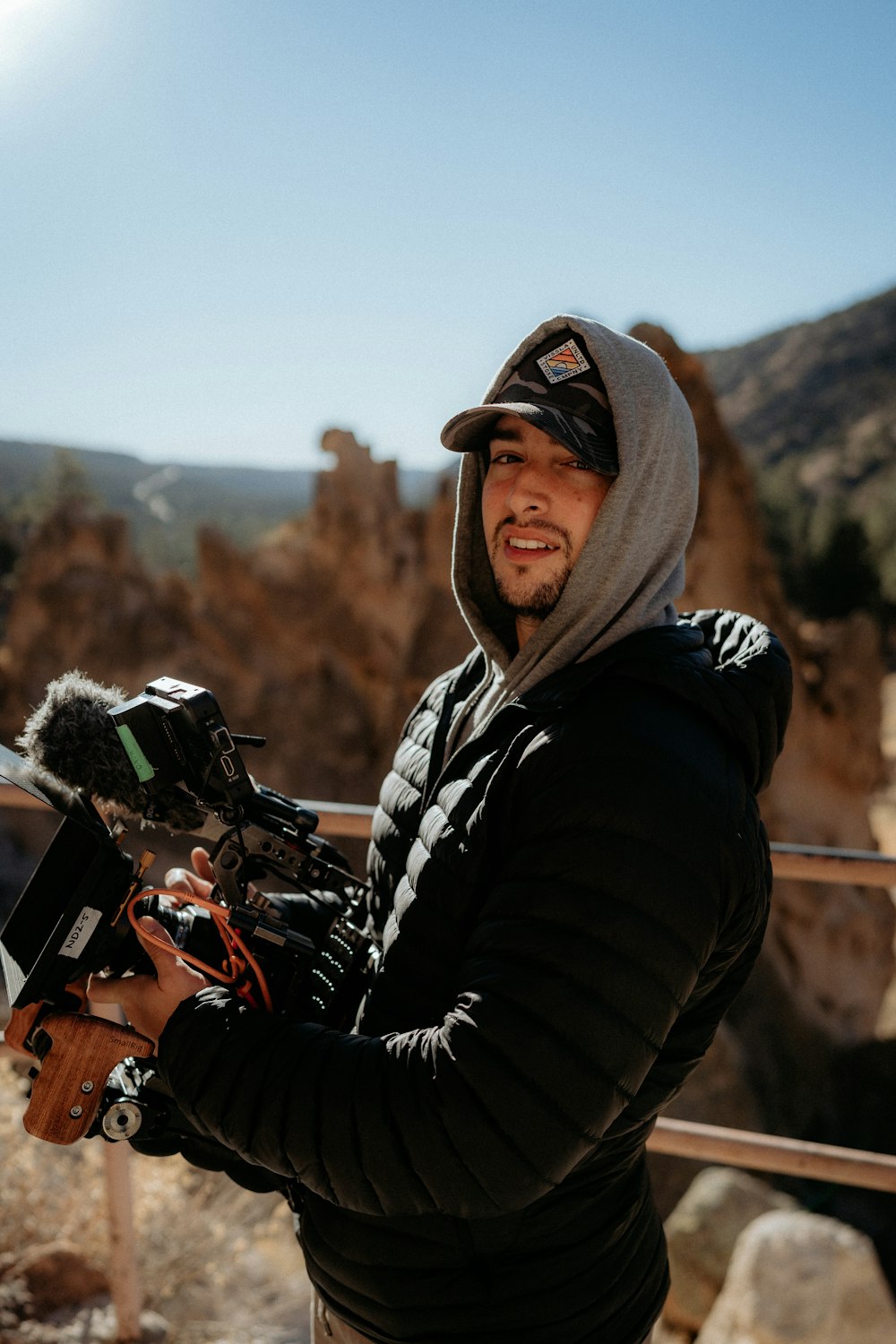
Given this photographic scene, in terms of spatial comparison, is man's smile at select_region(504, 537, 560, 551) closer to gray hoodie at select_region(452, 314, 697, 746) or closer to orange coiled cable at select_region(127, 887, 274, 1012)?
Result: gray hoodie at select_region(452, 314, 697, 746)

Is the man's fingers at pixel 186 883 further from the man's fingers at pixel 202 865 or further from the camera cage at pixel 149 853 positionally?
the camera cage at pixel 149 853

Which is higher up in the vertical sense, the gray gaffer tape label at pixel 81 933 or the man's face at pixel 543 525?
the man's face at pixel 543 525

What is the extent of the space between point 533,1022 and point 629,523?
54cm

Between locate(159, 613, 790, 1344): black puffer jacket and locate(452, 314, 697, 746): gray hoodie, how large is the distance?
61mm

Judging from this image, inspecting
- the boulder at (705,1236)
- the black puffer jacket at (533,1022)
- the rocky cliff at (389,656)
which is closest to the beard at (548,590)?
the black puffer jacket at (533,1022)

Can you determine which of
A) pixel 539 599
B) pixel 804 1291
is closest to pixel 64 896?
pixel 539 599

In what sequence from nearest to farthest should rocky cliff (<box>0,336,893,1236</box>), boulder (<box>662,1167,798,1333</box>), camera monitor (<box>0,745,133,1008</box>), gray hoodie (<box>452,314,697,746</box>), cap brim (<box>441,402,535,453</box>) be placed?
camera monitor (<box>0,745,133,1008</box>) → gray hoodie (<box>452,314,697,746</box>) → cap brim (<box>441,402,535,453</box>) → boulder (<box>662,1167,798,1333</box>) → rocky cliff (<box>0,336,893,1236</box>)

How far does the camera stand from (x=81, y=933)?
97 centimetres

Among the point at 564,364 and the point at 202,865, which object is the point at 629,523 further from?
the point at 202,865

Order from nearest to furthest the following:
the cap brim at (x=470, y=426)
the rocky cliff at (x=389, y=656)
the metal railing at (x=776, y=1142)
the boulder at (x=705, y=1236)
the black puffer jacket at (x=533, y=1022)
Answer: the black puffer jacket at (x=533, y=1022) → the cap brim at (x=470, y=426) → the metal railing at (x=776, y=1142) → the boulder at (x=705, y=1236) → the rocky cliff at (x=389, y=656)

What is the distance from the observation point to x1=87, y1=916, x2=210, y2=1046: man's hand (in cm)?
100

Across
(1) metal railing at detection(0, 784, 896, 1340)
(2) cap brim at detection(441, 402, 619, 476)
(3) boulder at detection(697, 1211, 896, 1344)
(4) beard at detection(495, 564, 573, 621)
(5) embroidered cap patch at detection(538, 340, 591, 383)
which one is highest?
(5) embroidered cap patch at detection(538, 340, 591, 383)

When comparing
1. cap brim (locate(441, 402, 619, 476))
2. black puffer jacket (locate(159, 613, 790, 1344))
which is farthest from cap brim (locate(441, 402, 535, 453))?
black puffer jacket (locate(159, 613, 790, 1344))

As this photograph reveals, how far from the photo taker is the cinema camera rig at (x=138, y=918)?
3.20ft
